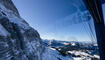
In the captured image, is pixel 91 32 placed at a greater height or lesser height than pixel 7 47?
greater

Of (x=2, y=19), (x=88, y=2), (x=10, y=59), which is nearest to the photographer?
(x=88, y=2)

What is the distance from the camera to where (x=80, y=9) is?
6.84 ft

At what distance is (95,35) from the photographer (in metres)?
2.61

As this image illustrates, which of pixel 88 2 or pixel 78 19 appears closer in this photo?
pixel 88 2

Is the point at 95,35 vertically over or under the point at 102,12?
under

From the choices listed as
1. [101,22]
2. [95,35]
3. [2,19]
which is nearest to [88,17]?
[101,22]

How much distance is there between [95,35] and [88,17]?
81 centimetres

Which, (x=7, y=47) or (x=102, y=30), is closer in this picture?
(x=102, y=30)

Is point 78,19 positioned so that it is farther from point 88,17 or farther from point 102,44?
point 102,44

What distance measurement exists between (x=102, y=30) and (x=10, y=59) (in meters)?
4.24

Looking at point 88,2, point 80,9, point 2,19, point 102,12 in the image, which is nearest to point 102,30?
point 102,12

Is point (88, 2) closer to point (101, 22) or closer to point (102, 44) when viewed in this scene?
point (101, 22)

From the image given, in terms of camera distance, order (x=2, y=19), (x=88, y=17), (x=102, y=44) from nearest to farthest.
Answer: (x=88, y=17) < (x=102, y=44) < (x=2, y=19)

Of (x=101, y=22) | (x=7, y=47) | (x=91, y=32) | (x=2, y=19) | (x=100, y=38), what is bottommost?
(x=7, y=47)
